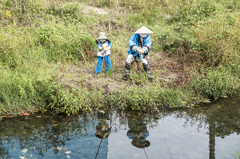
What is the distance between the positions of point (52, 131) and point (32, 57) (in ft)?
10.7

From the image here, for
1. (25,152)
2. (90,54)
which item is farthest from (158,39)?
(25,152)

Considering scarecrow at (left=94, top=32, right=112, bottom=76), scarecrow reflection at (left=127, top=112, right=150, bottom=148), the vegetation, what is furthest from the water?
scarecrow at (left=94, top=32, right=112, bottom=76)

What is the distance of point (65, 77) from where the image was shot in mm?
6223

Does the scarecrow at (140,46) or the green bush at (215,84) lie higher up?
the scarecrow at (140,46)

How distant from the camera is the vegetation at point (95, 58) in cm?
558

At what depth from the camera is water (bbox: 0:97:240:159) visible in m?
4.14

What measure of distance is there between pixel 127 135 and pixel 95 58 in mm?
4151

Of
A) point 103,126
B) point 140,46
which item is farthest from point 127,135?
point 140,46

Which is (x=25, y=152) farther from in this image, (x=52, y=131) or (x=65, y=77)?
(x=65, y=77)

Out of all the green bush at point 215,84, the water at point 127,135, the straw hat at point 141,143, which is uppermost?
the green bush at point 215,84

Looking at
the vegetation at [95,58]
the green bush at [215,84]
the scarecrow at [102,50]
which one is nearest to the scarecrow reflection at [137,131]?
the vegetation at [95,58]

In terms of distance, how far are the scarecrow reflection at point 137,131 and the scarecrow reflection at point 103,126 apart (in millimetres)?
486

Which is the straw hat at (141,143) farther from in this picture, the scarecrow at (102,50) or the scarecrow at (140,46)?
the scarecrow at (102,50)

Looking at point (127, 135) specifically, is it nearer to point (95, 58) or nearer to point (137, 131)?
point (137, 131)
